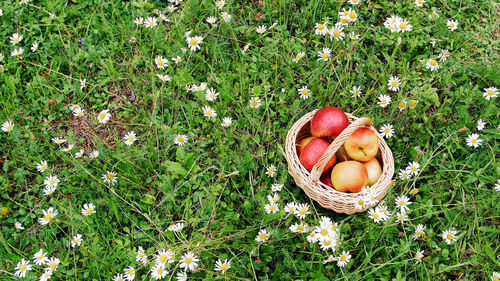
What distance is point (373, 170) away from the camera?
2.62 m

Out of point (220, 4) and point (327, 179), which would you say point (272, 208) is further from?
point (220, 4)

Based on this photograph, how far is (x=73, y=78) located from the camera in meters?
3.42

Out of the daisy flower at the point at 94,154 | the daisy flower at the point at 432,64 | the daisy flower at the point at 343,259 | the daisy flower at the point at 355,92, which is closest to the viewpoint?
the daisy flower at the point at 343,259

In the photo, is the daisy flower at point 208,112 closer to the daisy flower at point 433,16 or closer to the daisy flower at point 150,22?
the daisy flower at point 150,22

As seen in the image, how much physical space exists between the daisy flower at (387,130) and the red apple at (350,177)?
0.54 meters

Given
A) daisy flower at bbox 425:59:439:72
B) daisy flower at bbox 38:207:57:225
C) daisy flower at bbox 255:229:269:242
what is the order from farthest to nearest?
daisy flower at bbox 425:59:439:72 < daisy flower at bbox 38:207:57:225 < daisy flower at bbox 255:229:269:242

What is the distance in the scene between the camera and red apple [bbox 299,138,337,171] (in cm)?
258

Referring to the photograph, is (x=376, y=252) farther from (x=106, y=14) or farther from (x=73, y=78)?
(x=106, y=14)

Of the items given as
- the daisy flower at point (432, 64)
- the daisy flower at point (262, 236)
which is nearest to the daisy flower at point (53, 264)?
the daisy flower at point (262, 236)

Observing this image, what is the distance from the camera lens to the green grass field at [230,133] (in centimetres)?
258

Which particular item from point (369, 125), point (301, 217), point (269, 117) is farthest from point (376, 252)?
point (269, 117)

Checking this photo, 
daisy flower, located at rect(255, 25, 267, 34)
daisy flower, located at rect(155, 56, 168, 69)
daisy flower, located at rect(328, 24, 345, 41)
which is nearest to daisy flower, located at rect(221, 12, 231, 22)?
daisy flower, located at rect(255, 25, 267, 34)

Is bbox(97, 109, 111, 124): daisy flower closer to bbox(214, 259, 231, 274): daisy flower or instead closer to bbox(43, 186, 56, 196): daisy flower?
bbox(43, 186, 56, 196): daisy flower

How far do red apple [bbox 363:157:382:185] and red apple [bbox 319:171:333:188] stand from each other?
9.0 inches
